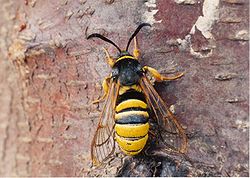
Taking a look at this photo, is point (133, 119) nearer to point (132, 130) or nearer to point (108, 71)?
point (132, 130)

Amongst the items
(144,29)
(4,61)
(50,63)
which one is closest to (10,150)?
(4,61)

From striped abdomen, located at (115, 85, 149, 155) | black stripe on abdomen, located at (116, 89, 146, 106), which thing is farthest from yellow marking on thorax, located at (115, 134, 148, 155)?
black stripe on abdomen, located at (116, 89, 146, 106)

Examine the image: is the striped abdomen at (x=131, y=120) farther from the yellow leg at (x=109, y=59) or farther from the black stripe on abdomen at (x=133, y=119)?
the yellow leg at (x=109, y=59)

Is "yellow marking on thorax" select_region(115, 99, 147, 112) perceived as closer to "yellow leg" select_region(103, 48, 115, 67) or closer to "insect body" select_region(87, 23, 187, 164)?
"insect body" select_region(87, 23, 187, 164)

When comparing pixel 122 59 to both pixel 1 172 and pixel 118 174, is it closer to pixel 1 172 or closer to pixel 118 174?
pixel 118 174

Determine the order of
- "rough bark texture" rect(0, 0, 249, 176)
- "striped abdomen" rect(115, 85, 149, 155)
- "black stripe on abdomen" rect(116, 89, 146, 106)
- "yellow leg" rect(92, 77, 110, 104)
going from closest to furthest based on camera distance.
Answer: "rough bark texture" rect(0, 0, 249, 176)
"striped abdomen" rect(115, 85, 149, 155)
"yellow leg" rect(92, 77, 110, 104)
"black stripe on abdomen" rect(116, 89, 146, 106)

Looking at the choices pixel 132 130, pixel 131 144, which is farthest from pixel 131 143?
pixel 132 130
